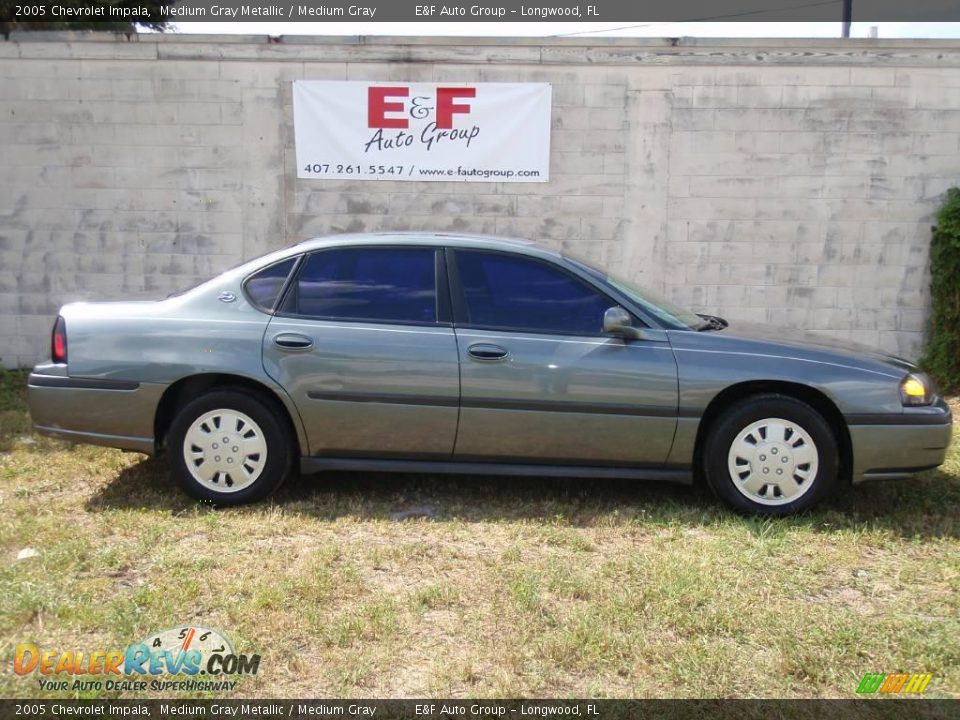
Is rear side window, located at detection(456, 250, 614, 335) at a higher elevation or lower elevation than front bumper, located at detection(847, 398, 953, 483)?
higher

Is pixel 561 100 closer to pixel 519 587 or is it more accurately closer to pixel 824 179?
pixel 824 179

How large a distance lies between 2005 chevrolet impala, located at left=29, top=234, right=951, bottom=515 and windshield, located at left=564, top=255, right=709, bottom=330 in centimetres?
2

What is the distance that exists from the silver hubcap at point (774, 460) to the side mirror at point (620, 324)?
0.75 metres

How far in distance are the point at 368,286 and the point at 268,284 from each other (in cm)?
55

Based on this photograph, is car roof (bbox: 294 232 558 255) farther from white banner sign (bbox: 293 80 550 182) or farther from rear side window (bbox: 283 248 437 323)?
white banner sign (bbox: 293 80 550 182)

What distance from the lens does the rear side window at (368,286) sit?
459 centimetres

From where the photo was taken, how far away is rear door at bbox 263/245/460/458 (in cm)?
446

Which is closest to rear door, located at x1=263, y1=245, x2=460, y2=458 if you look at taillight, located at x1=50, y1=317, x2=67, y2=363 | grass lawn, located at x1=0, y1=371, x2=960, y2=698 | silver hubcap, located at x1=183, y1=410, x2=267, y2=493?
silver hubcap, located at x1=183, y1=410, x2=267, y2=493

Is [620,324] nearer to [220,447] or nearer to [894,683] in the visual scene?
[894,683]

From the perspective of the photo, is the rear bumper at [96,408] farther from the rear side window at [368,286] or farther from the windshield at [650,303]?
the windshield at [650,303]

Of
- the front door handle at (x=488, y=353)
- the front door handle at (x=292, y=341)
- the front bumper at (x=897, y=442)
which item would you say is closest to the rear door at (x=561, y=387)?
the front door handle at (x=488, y=353)

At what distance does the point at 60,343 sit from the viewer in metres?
4.58

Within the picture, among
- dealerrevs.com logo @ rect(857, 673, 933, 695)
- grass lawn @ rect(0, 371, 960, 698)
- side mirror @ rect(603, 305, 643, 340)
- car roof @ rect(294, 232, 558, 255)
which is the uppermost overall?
car roof @ rect(294, 232, 558, 255)

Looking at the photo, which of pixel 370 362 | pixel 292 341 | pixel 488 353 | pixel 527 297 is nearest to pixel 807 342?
pixel 527 297
